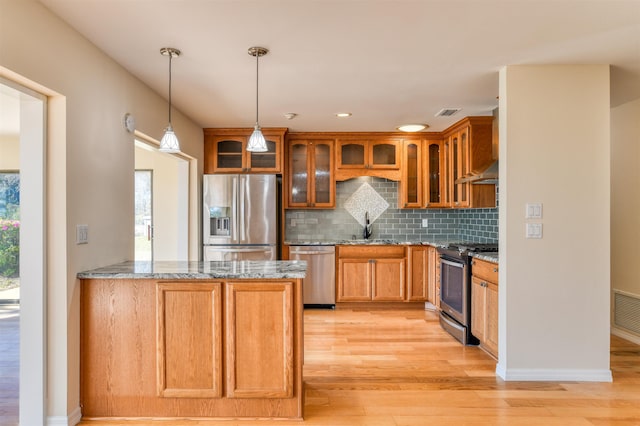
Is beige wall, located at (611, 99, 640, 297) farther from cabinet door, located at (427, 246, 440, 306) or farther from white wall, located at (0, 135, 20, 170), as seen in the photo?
white wall, located at (0, 135, 20, 170)

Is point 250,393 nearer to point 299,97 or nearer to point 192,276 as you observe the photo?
point 192,276

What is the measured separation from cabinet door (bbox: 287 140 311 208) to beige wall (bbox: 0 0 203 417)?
2605 mm

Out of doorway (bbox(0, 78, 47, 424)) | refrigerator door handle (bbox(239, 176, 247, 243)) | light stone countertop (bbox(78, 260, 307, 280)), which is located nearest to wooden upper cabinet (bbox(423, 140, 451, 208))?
refrigerator door handle (bbox(239, 176, 247, 243))

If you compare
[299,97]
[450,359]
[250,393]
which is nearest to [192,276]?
[250,393]

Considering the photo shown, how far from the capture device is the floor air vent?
143 inches

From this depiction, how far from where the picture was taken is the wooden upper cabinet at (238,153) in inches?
192

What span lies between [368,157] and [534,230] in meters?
2.66

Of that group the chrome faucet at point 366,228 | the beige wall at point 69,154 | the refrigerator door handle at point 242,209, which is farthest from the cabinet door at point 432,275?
the beige wall at point 69,154

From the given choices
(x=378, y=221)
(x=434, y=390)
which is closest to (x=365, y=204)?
(x=378, y=221)

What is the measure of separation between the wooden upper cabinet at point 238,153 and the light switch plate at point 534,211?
9.67 ft

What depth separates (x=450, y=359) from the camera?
3213mm

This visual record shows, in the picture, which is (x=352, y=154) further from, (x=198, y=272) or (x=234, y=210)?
(x=198, y=272)

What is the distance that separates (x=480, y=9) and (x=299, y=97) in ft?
6.02

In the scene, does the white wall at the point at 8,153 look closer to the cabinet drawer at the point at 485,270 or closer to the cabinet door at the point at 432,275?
the cabinet door at the point at 432,275
